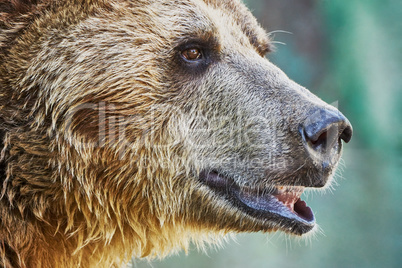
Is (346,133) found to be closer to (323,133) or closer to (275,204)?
(323,133)

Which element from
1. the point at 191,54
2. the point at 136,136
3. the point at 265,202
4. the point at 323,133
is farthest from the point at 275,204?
the point at 191,54

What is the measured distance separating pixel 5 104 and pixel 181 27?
98cm

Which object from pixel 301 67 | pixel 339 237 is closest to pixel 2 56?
pixel 301 67

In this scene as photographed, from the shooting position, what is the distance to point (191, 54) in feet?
9.91

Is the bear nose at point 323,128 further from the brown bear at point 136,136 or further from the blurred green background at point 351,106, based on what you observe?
the blurred green background at point 351,106

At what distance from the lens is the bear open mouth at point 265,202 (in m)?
2.86

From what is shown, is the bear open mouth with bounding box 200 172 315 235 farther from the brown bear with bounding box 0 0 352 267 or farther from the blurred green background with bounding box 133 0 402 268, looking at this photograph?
the blurred green background with bounding box 133 0 402 268

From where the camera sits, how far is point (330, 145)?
8.95 ft

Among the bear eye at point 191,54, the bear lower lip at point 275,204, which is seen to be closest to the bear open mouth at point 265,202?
the bear lower lip at point 275,204

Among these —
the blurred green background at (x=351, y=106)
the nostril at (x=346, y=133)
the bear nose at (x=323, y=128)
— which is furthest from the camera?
the blurred green background at (x=351, y=106)

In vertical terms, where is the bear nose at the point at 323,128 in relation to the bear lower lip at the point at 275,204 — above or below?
above

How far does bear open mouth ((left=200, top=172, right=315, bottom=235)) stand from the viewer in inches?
112

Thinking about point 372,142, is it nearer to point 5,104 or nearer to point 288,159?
point 288,159

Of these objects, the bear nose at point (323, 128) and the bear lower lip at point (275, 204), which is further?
the bear lower lip at point (275, 204)
